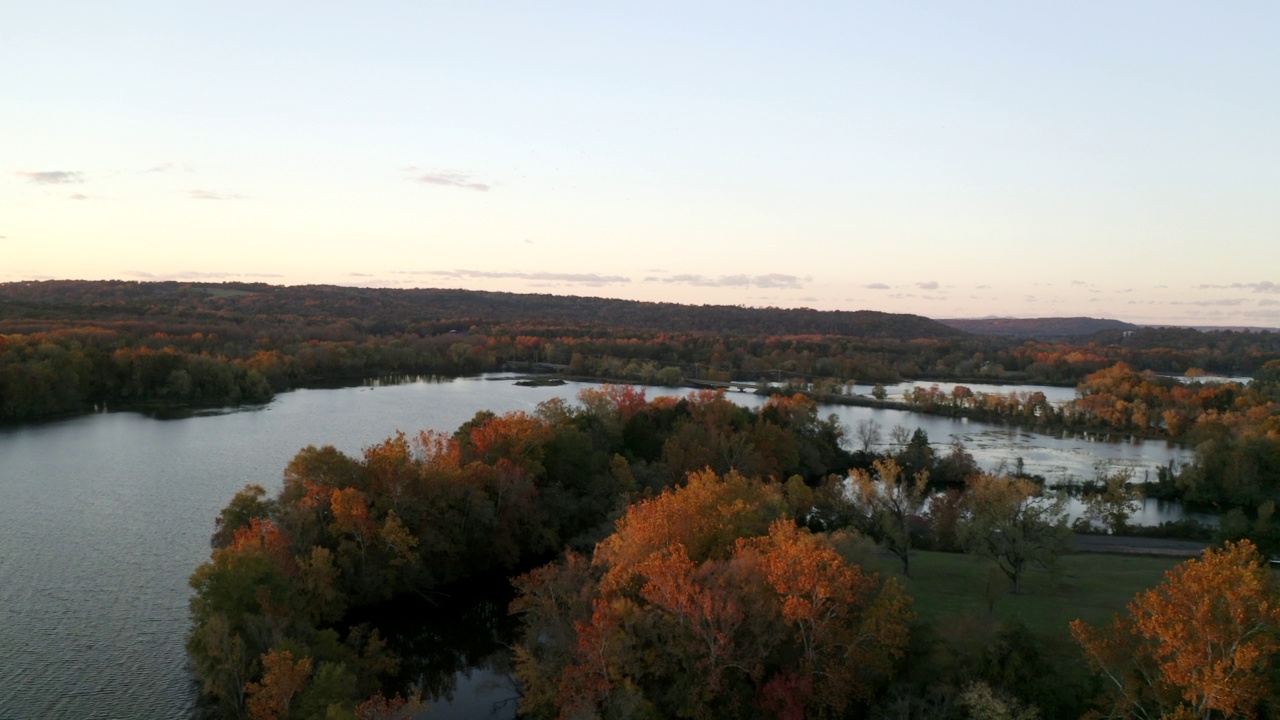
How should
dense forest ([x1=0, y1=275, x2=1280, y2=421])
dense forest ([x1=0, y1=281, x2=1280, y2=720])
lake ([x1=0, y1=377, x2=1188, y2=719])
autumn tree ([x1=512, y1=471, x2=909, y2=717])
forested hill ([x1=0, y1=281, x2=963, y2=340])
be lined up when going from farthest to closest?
forested hill ([x1=0, y1=281, x2=963, y2=340]) < dense forest ([x1=0, y1=275, x2=1280, y2=421]) < lake ([x1=0, y1=377, x2=1188, y2=719]) < autumn tree ([x1=512, y1=471, x2=909, y2=717]) < dense forest ([x1=0, y1=281, x2=1280, y2=720])

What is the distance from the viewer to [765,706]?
18.4m

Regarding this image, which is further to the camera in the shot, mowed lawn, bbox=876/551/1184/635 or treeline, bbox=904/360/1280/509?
treeline, bbox=904/360/1280/509

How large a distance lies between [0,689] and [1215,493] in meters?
56.6

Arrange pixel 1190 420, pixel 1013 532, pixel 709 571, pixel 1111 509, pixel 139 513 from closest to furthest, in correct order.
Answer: pixel 709 571 < pixel 1013 532 < pixel 139 513 < pixel 1111 509 < pixel 1190 420

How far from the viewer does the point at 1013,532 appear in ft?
86.0

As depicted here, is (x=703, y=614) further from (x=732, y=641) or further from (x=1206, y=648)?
(x=1206, y=648)

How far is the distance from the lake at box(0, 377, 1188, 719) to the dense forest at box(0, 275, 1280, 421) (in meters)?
8.34

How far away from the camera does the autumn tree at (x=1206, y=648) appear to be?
47.6 feet

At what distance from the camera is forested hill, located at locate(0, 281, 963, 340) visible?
106 m

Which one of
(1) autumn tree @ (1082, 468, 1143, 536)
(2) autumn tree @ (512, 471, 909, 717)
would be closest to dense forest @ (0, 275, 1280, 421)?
(1) autumn tree @ (1082, 468, 1143, 536)

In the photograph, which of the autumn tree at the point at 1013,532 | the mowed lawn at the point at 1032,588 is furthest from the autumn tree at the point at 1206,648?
the autumn tree at the point at 1013,532

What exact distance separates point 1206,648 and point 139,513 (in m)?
37.8

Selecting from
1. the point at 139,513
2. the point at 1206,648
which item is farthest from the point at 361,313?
the point at 1206,648

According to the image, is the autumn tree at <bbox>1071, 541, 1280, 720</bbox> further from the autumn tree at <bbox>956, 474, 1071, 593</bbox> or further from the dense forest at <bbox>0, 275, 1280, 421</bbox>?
the dense forest at <bbox>0, 275, 1280, 421</bbox>
